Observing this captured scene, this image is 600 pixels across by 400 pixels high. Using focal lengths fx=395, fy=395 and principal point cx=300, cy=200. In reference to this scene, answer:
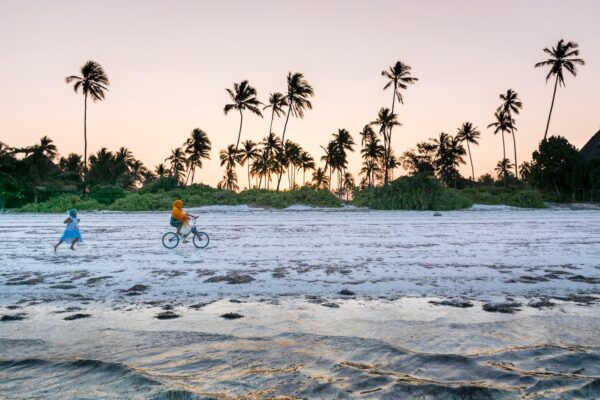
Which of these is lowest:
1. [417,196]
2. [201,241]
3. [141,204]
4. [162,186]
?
[201,241]

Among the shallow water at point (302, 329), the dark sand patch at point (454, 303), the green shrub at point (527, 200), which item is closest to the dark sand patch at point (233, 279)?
the shallow water at point (302, 329)

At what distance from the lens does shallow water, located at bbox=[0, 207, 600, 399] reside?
2.60 meters

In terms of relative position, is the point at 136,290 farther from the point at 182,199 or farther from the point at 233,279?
the point at 182,199

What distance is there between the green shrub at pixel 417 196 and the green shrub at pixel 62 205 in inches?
993

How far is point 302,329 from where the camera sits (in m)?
3.84

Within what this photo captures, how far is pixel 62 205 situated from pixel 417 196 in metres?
31.2

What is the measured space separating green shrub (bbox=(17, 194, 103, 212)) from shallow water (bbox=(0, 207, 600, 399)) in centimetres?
3015

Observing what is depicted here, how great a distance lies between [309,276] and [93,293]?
10.5 ft

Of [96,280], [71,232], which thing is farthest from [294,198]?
[96,280]

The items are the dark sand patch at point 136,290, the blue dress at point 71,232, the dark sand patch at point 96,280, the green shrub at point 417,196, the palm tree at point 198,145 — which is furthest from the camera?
the palm tree at point 198,145

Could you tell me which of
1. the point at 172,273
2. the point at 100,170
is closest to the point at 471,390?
the point at 172,273

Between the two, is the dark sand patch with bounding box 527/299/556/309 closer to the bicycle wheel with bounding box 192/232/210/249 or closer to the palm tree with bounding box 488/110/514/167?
the bicycle wheel with bounding box 192/232/210/249

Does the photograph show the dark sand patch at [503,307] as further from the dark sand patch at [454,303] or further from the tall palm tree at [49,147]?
the tall palm tree at [49,147]

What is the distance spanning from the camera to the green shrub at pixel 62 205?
3488cm
